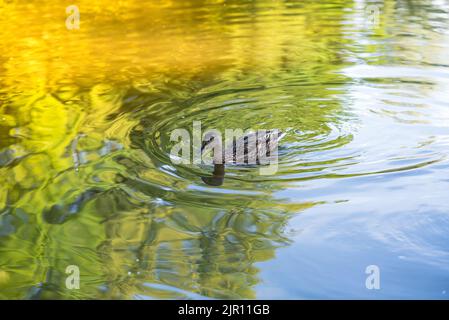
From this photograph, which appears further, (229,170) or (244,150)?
(244,150)

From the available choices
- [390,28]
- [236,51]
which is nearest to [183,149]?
[236,51]

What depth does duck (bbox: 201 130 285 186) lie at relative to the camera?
6.21m

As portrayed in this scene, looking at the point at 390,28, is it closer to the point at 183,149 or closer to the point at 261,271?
the point at 183,149

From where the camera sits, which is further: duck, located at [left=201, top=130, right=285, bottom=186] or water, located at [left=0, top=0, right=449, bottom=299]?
duck, located at [left=201, top=130, right=285, bottom=186]

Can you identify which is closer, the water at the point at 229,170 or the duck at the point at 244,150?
the water at the point at 229,170

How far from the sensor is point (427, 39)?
10930 millimetres

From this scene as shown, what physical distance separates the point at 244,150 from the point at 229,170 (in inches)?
10.8

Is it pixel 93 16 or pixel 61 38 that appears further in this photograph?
pixel 93 16

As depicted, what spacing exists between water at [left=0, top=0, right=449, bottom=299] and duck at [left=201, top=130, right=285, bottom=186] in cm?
A: 13

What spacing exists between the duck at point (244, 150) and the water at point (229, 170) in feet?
0.42

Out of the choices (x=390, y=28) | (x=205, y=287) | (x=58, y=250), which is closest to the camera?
(x=205, y=287)

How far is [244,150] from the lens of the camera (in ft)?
21.0

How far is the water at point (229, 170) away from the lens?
4.69m

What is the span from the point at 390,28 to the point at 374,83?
359 centimetres
